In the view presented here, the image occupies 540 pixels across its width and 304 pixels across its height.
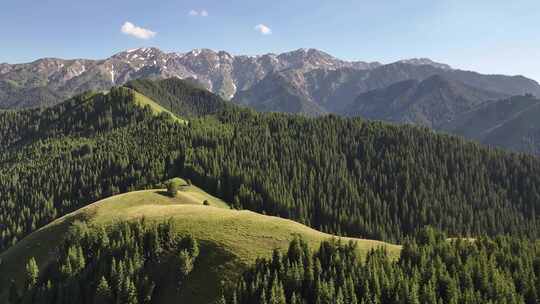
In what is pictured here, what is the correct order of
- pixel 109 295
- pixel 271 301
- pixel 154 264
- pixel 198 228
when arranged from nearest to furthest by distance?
1. pixel 271 301
2. pixel 109 295
3. pixel 154 264
4. pixel 198 228

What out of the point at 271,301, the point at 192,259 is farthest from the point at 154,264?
the point at 271,301

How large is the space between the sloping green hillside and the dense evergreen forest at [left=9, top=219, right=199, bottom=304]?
321 centimetres

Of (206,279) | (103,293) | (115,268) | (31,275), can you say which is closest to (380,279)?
(206,279)

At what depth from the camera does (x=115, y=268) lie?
8388cm

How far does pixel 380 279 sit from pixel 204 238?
119 feet

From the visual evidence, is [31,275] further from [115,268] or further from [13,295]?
[115,268]

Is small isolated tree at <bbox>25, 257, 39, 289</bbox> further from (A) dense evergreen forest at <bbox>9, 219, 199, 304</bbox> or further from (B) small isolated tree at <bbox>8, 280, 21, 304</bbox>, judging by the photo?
(B) small isolated tree at <bbox>8, 280, 21, 304</bbox>

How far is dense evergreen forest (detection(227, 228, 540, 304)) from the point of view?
69.2 metres

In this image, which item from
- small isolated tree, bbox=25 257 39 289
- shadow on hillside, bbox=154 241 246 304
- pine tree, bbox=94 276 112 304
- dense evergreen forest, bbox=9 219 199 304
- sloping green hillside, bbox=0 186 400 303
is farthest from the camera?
small isolated tree, bbox=25 257 39 289

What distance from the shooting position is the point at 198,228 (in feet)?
302

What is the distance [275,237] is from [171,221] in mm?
23660

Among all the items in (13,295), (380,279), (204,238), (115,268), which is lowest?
(13,295)

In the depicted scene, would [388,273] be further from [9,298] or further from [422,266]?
[9,298]

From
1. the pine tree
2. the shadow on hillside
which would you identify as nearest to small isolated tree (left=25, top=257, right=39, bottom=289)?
the pine tree
